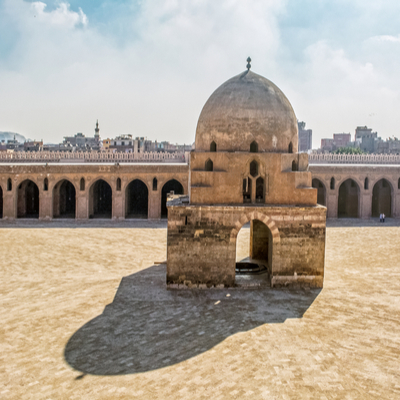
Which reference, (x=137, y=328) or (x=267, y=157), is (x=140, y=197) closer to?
(x=267, y=157)

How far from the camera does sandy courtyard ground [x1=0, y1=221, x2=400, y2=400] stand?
18.0ft

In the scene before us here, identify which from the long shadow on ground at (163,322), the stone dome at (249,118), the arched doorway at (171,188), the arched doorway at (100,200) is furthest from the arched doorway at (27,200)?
the stone dome at (249,118)

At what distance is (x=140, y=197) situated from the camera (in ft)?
83.6

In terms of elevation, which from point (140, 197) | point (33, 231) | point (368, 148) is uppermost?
point (368, 148)

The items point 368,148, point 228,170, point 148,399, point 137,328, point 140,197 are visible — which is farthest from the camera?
point 368,148

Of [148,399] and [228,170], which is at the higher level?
[228,170]

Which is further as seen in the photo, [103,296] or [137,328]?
[103,296]

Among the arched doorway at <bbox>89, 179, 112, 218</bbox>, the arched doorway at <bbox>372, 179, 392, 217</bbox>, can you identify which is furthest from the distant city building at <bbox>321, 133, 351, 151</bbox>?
the arched doorway at <bbox>89, 179, 112, 218</bbox>

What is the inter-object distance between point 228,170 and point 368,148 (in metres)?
48.8

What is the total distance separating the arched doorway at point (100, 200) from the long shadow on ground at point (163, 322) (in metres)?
12.0

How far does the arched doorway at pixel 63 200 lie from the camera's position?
21.6 metres

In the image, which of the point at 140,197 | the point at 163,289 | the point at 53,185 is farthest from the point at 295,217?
the point at 140,197

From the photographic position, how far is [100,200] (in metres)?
24.7

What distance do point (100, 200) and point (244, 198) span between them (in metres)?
16.1
